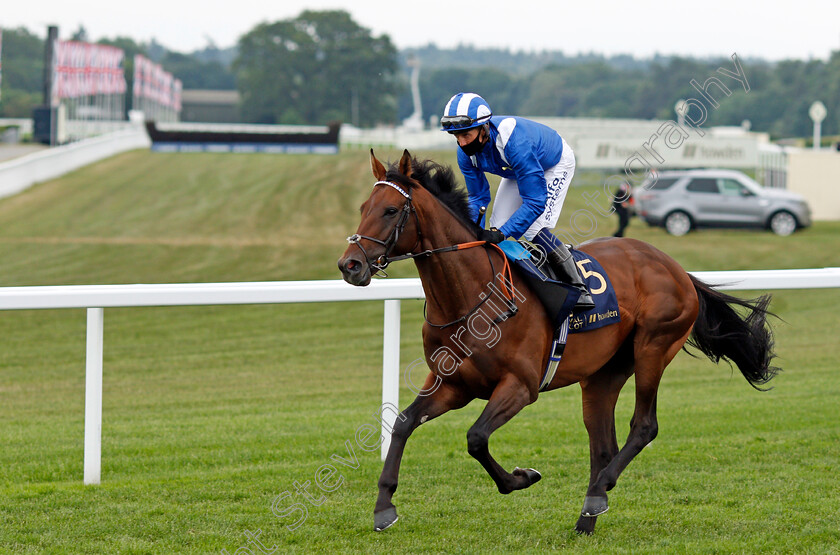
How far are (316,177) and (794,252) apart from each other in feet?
50.7

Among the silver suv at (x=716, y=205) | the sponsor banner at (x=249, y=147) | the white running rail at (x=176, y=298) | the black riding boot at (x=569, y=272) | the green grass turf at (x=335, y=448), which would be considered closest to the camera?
the green grass turf at (x=335, y=448)

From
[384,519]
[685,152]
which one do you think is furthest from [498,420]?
[685,152]

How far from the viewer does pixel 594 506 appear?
4.12 meters

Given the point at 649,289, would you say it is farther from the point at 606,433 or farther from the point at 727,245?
A: the point at 727,245

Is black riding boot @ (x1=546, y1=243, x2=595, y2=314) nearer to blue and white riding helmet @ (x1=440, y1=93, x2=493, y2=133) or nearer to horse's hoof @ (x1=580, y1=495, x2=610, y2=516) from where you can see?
blue and white riding helmet @ (x1=440, y1=93, x2=493, y2=133)

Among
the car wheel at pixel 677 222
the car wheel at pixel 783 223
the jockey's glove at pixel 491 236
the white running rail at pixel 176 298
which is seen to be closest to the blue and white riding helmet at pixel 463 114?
the jockey's glove at pixel 491 236

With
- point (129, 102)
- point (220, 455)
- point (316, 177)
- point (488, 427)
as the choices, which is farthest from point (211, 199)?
point (129, 102)

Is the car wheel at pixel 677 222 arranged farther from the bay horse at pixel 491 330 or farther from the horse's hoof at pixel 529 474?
the horse's hoof at pixel 529 474

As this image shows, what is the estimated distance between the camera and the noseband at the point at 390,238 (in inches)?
142

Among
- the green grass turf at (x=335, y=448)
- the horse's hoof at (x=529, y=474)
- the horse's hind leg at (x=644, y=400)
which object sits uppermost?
the horse's hind leg at (x=644, y=400)

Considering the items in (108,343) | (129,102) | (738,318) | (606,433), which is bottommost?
(108,343)

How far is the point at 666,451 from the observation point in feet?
18.2

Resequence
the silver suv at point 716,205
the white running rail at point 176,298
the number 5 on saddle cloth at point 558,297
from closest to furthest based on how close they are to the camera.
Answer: the number 5 on saddle cloth at point 558,297 < the white running rail at point 176,298 < the silver suv at point 716,205

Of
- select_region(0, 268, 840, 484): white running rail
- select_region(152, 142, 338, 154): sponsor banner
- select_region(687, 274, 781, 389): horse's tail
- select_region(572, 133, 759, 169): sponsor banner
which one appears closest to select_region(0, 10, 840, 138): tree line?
select_region(152, 142, 338, 154): sponsor banner
